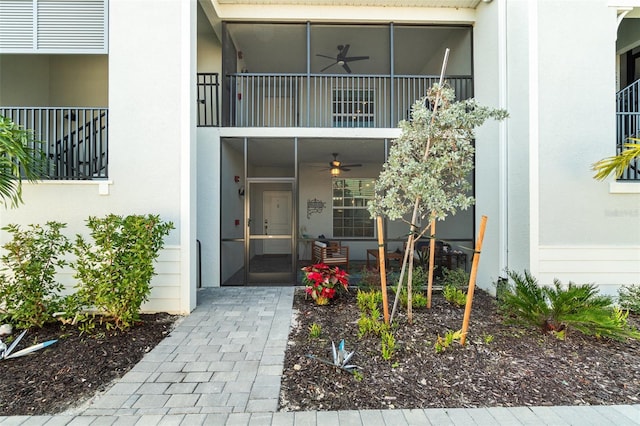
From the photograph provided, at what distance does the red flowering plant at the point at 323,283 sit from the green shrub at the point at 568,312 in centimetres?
232

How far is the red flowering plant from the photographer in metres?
4.54

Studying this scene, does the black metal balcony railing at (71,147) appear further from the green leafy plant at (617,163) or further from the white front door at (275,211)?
the green leafy plant at (617,163)

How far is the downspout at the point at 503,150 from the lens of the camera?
493 centimetres

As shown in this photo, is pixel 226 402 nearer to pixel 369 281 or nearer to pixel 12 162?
pixel 369 281

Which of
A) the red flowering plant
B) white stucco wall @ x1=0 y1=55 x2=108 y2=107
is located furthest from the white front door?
the red flowering plant

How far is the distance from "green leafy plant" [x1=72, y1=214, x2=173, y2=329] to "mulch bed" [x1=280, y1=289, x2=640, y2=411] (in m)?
2.02

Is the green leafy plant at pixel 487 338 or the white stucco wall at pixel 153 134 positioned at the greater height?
the white stucco wall at pixel 153 134

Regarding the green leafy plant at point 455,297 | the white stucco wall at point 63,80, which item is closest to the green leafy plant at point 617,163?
the green leafy plant at point 455,297

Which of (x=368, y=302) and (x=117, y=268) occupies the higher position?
(x=117, y=268)

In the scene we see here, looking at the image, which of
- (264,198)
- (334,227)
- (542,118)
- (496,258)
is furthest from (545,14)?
(264,198)

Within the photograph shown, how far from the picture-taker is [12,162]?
342cm

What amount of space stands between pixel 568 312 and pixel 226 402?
3698 mm

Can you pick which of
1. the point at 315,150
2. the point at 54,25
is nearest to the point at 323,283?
the point at 315,150

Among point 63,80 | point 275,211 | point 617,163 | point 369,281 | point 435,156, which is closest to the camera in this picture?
point 435,156
